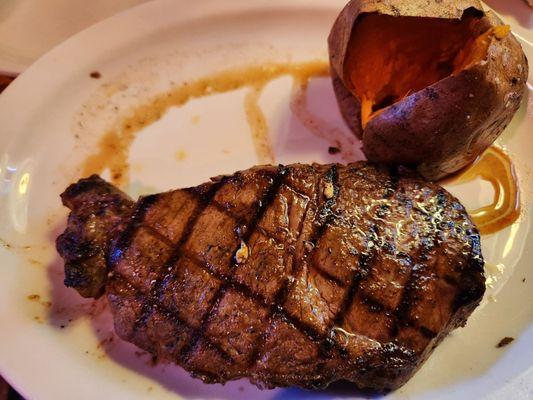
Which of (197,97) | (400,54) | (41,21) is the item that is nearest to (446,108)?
(400,54)

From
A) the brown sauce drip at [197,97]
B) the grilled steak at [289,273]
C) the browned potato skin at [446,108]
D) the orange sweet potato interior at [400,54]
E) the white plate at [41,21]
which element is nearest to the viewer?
the grilled steak at [289,273]

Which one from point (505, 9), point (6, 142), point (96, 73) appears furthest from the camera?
point (505, 9)

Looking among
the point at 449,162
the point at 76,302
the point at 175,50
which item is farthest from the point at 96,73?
the point at 449,162

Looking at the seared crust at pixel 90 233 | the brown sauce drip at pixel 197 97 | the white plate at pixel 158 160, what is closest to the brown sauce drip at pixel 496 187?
the white plate at pixel 158 160

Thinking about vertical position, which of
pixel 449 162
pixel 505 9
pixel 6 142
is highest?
pixel 505 9

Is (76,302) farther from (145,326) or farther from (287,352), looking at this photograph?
(287,352)

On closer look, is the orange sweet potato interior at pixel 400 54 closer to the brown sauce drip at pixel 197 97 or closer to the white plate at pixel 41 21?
the brown sauce drip at pixel 197 97
